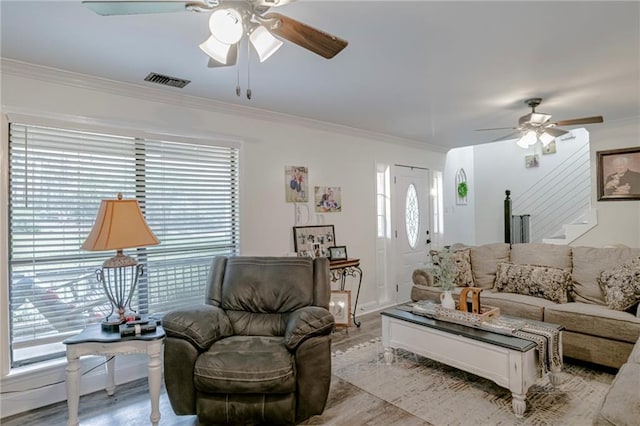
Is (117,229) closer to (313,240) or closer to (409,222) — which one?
(313,240)

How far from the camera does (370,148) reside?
4.99 meters

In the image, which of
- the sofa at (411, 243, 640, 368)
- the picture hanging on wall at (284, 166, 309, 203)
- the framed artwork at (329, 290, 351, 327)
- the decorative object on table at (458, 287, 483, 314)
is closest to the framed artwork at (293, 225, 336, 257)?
the picture hanging on wall at (284, 166, 309, 203)

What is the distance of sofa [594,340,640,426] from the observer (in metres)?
1.21

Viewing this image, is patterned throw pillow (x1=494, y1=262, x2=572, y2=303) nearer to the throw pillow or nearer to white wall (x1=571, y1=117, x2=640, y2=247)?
the throw pillow

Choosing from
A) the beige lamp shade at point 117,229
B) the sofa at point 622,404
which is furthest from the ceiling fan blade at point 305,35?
the sofa at point 622,404

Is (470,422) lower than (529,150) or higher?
lower

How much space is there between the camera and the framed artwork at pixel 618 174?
4430 mm

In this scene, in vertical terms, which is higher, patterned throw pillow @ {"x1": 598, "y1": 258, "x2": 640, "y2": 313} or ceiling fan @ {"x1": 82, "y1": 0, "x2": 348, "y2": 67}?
ceiling fan @ {"x1": 82, "y1": 0, "x2": 348, "y2": 67}

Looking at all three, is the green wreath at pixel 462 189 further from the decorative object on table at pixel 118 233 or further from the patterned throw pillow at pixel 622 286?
the decorative object on table at pixel 118 233

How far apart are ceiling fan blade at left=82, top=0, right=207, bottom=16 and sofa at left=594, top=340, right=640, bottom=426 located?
2.15 m

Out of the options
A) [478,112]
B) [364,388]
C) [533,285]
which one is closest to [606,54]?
[478,112]

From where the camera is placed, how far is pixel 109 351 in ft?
7.40

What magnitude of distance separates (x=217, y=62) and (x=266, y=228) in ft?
7.27

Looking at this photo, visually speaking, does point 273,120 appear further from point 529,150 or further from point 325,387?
point 529,150
